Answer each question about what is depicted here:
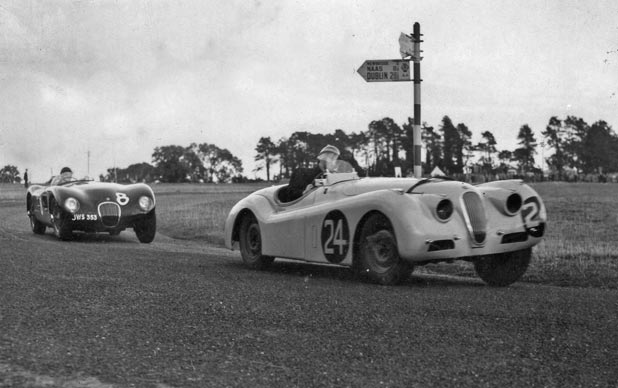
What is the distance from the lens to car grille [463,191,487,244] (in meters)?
6.54

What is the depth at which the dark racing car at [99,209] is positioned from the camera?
12.8 meters

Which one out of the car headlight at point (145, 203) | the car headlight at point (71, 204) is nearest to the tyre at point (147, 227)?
the car headlight at point (145, 203)

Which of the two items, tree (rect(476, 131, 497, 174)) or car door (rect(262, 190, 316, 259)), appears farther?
tree (rect(476, 131, 497, 174))

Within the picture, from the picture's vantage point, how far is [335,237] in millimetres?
7195

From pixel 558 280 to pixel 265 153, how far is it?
118 meters

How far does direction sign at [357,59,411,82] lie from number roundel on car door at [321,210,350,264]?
4.53 metres

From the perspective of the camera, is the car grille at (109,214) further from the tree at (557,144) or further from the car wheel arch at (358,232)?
the tree at (557,144)

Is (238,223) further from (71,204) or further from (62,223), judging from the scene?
(62,223)

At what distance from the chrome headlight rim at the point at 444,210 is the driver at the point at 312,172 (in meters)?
1.95

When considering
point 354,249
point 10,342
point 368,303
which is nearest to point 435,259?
point 354,249

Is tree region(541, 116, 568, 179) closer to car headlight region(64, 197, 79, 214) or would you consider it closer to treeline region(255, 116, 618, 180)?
treeline region(255, 116, 618, 180)

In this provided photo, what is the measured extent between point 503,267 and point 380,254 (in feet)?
4.34

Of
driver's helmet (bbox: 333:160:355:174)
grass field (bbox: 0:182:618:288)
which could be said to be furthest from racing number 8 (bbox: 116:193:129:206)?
driver's helmet (bbox: 333:160:355:174)

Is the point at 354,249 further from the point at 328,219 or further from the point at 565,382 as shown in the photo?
the point at 565,382
